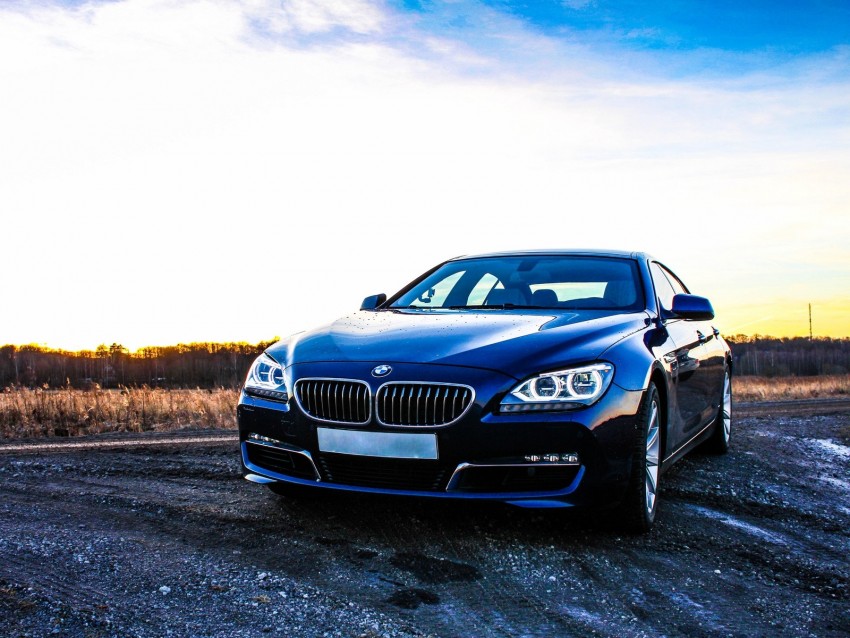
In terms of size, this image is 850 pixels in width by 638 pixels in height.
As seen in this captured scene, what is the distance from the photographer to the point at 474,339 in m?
4.12

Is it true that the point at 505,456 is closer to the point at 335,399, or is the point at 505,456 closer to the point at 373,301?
the point at 335,399

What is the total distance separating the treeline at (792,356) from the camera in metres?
93.3

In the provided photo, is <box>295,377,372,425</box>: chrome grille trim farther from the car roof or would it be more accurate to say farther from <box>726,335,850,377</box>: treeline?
<box>726,335,850,377</box>: treeline

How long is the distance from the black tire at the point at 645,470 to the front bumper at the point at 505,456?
3.1 inches

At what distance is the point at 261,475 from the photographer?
435cm

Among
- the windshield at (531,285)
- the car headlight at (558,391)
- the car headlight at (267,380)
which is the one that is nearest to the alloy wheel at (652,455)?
the car headlight at (558,391)

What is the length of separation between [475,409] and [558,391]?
15.7 inches

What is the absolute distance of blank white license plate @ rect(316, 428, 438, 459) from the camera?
12.3 feet

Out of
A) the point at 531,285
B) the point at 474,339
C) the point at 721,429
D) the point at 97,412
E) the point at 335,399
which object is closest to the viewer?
the point at 335,399

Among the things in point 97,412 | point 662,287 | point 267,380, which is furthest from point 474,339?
point 97,412

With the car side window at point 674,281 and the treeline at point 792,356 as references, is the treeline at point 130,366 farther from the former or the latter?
the treeline at point 792,356

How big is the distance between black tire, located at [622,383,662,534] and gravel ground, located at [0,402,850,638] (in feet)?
0.35

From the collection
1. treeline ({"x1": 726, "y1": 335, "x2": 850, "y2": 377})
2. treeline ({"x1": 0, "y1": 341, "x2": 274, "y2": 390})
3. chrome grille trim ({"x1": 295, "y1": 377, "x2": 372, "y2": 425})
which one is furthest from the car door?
treeline ({"x1": 726, "y1": 335, "x2": 850, "y2": 377})

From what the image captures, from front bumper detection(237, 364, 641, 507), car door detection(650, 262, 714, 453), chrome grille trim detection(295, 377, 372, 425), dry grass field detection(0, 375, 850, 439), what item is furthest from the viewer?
dry grass field detection(0, 375, 850, 439)
